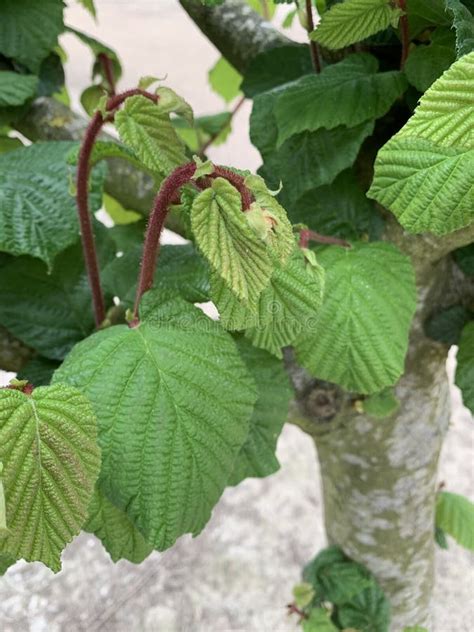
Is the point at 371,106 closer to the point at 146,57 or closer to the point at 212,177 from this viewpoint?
the point at 212,177

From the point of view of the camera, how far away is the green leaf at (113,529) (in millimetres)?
450

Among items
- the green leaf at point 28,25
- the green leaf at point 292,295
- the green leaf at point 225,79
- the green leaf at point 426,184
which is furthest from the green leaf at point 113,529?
the green leaf at point 225,79

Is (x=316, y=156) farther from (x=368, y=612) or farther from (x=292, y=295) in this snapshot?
(x=368, y=612)

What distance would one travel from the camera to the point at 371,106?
1.77ft

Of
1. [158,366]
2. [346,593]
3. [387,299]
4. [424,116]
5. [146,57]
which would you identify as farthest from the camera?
[146,57]

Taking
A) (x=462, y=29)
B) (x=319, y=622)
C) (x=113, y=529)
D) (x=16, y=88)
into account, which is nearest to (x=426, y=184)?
(x=462, y=29)

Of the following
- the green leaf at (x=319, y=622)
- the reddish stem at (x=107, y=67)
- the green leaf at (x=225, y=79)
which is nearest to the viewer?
the reddish stem at (x=107, y=67)

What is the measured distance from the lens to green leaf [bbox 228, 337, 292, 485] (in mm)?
561

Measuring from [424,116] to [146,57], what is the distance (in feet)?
6.74

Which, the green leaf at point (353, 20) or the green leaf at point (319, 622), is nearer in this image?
the green leaf at point (353, 20)

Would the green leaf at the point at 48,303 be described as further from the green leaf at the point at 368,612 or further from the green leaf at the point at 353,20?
the green leaf at the point at 368,612

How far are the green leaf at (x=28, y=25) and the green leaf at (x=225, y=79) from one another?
0.37 m

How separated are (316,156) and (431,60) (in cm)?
12

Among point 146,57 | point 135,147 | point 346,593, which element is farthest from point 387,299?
point 146,57
